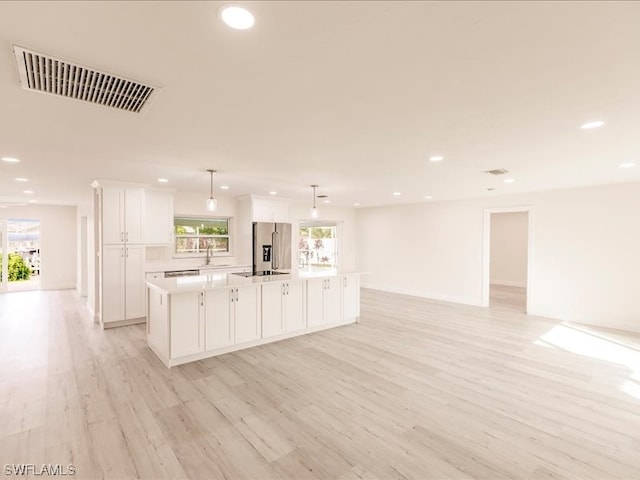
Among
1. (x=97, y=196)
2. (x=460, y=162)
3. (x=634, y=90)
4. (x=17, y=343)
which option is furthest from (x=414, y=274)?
(x=17, y=343)

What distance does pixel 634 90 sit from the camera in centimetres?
197

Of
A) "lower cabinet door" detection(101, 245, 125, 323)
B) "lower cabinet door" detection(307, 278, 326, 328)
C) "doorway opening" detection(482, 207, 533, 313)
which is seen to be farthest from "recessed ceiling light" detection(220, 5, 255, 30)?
"doorway opening" detection(482, 207, 533, 313)

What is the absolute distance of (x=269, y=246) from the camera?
6789 mm

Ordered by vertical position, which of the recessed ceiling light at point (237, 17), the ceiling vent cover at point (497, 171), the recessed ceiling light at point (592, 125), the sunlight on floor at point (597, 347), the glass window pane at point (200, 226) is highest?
the recessed ceiling light at point (592, 125)

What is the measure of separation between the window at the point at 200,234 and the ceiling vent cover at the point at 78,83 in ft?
15.4

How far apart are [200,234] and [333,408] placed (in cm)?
520

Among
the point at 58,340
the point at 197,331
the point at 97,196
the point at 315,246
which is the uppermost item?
the point at 97,196

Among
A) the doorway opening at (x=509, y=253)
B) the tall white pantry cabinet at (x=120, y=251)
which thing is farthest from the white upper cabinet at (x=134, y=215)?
the doorway opening at (x=509, y=253)

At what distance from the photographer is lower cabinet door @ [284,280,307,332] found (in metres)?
4.67

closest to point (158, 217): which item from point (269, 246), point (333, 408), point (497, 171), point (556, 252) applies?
point (269, 246)

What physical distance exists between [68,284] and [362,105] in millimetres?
10664

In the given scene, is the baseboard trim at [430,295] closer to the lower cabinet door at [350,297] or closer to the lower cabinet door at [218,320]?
the lower cabinet door at [350,297]

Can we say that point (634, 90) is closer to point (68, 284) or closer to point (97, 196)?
point (97, 196)

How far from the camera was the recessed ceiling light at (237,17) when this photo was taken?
1.27 m
